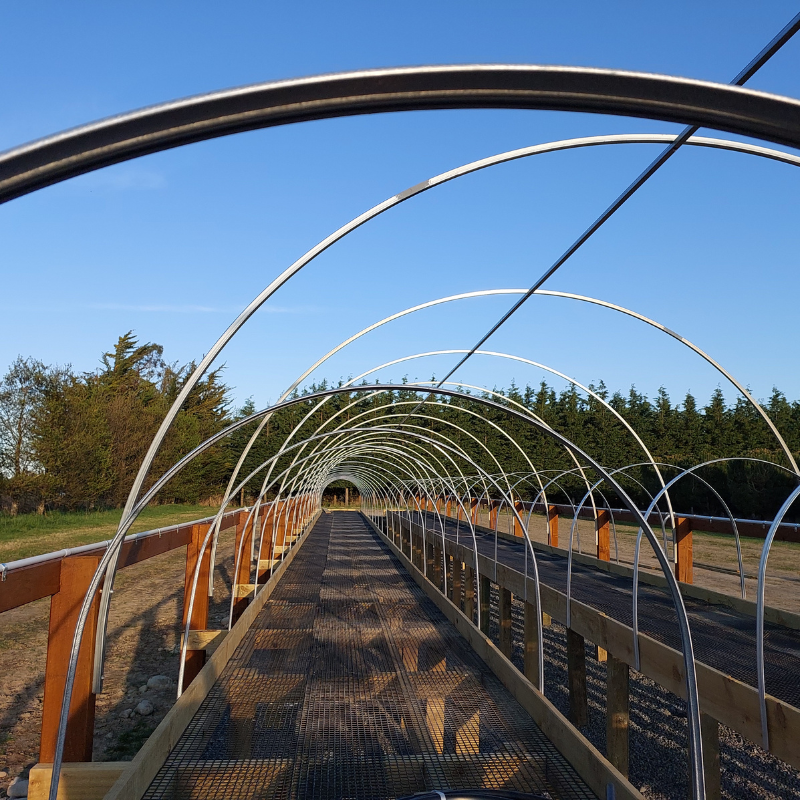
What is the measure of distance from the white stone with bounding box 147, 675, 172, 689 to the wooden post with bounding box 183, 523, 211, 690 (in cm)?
119

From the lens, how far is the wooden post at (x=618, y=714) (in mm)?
6500

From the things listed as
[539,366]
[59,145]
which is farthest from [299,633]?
[59,145]

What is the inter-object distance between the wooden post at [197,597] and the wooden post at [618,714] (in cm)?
376

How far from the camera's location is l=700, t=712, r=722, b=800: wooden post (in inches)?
229

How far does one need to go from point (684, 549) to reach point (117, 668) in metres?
8.14

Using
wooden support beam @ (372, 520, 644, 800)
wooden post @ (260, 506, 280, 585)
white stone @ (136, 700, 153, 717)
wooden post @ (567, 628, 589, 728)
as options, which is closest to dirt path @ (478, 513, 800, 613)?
wooden post @ (567, 628, 589, 728)

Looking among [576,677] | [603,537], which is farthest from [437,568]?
[576,677]

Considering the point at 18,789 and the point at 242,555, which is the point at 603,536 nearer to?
the point at 242,555

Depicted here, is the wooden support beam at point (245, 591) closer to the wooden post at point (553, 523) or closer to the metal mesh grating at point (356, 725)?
the metal mesh grating at point (356, 725)

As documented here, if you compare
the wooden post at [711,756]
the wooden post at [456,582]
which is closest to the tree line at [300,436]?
the wooden post at [456,582]

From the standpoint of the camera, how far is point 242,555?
9539 millimetres

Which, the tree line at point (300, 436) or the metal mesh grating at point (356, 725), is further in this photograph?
the tree line at point (300, 436)

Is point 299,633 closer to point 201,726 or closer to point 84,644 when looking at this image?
point 201,726

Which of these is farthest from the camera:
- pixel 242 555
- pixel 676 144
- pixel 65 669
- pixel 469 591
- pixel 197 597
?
pixel 469 591
